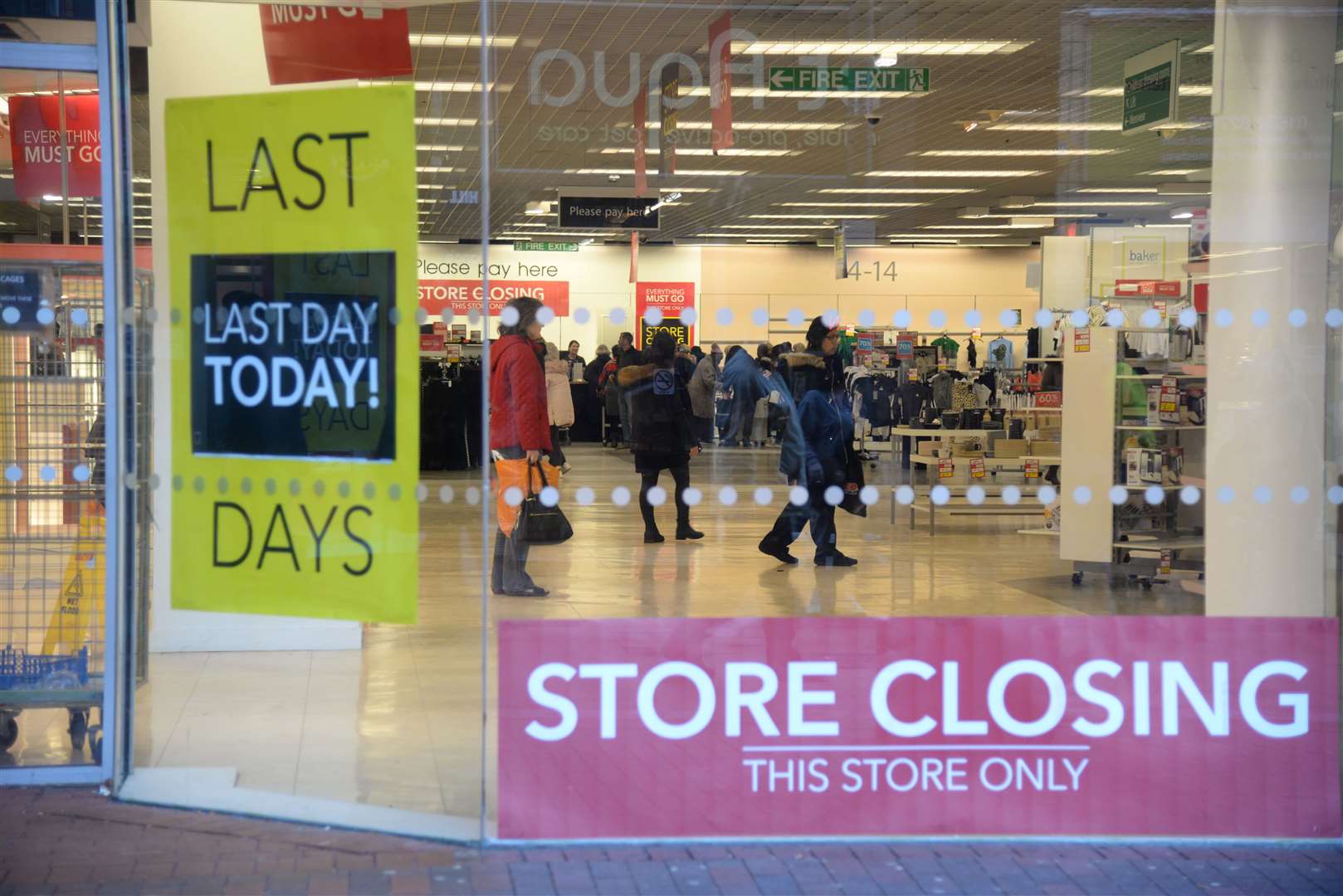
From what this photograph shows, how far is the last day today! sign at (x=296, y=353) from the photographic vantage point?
4.04 meters

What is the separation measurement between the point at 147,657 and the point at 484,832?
5.19 feet

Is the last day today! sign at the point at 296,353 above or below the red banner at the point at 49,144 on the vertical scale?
below

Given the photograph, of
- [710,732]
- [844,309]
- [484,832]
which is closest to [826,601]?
[710,732]

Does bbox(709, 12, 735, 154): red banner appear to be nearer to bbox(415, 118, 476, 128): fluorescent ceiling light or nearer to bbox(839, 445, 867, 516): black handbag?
bbox(415, 118, 476, 128): fluorescent ceiling light

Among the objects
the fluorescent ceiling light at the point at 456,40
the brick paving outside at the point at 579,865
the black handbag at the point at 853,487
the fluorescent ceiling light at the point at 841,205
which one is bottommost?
the brick paving outside at the point at 579,865

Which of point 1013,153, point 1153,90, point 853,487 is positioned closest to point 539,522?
point 853,487

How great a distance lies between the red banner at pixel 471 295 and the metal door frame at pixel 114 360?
1.02m

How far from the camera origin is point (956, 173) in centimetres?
541

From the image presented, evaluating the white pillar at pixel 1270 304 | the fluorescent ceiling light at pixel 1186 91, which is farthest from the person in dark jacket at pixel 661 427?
the fluorescent ceiling light at pixel 1186 91

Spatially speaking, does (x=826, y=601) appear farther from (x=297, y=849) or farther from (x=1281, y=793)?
(x=297, y=849)

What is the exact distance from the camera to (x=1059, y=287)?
14.6ft

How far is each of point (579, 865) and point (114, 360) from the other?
6.88 ft

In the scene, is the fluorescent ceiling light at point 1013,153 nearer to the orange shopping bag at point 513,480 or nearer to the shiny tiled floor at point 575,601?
the shiny tiled floor at point 575,601

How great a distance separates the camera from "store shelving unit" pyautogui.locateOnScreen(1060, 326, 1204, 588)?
4512 mm
